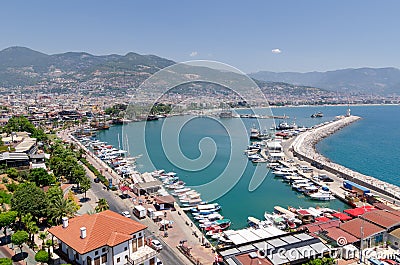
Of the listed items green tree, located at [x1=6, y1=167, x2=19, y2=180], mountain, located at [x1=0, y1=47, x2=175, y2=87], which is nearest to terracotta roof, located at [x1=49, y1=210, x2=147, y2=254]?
green tree, located at [x1=6, y1=167, x2=19, y2=180]

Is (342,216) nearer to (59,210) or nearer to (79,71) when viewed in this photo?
(59,210)

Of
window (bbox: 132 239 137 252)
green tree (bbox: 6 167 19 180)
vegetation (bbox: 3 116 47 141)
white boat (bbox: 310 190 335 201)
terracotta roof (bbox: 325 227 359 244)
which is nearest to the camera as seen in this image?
window (bbox: 132 239 137 252)

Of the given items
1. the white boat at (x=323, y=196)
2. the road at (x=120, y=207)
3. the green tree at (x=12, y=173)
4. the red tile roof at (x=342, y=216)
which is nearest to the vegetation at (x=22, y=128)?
the road at (x=120, y=207)

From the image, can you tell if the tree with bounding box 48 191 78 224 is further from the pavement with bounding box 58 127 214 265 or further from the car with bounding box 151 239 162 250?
the car with bounding box 151 239 162 250

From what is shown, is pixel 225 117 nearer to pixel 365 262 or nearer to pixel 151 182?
pixel 151 182

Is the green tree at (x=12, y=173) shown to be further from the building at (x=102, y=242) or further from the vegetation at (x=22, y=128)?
the vegetation at (x=22, y=128)

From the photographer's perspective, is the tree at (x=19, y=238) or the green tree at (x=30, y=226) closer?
the tree at (x=19, y=238)
